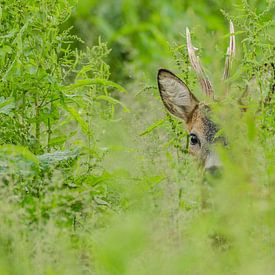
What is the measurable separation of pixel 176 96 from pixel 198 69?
1.08 feet

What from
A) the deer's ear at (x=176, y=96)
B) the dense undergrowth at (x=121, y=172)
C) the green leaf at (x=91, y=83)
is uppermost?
the deer's ear at (x=176, y=96)

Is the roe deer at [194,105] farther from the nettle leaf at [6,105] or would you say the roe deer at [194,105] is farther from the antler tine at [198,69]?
the nettle leaf at [6,105]

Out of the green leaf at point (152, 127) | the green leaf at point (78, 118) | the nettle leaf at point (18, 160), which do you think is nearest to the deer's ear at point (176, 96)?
the green leaf at point (152, 127)

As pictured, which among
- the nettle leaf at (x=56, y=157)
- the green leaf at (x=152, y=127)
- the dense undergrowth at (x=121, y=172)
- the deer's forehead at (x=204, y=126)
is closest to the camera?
the dense undergrowth at (x=121, y=172)

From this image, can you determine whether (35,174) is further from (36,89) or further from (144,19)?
(144,19)

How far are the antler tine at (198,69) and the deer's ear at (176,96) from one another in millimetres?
181

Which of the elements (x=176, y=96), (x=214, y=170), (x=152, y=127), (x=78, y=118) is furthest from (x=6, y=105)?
(x=176, y=96)

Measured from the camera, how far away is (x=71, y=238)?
5559 mm

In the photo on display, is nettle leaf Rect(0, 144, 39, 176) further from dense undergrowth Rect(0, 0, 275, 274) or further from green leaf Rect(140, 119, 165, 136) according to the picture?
green leaf Rect(140, 119, 165, 136)

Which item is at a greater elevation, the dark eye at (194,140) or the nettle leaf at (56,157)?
the dark eye at (194,140)

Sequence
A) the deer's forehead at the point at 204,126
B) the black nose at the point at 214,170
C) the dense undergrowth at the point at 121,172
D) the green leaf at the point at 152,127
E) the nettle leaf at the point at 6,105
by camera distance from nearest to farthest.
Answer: the dense undergrowth at the point at 121,172 < the nettle leaf at the point at 6,105 < the black nose at the point at 214,170 < the green leaf at the point at 152,127 < the deer's forehead at the point at 204,126

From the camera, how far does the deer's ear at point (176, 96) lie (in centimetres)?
828

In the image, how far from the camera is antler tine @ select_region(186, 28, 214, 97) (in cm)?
794


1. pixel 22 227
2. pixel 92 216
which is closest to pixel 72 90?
pixel 92 216
